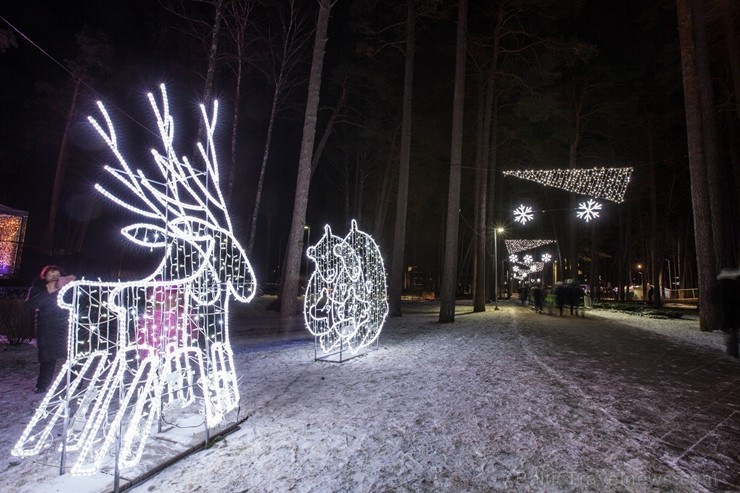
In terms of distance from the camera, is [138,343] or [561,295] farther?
[561,295]

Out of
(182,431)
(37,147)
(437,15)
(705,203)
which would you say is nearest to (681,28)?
(705,203)

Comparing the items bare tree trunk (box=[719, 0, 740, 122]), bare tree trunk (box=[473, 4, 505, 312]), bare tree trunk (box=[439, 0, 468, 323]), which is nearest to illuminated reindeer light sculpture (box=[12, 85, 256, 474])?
bare tree trunk (box=[439, 0, 468, 323])

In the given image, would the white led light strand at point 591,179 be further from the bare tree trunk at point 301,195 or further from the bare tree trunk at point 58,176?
the bare tree trunk at point 58,176

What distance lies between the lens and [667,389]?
573 centimetres

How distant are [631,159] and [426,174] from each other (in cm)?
1400

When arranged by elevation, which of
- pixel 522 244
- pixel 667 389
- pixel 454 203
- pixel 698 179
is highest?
pixel 522 244

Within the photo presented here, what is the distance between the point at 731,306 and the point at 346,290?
24.3 feet

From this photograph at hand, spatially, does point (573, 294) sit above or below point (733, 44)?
below

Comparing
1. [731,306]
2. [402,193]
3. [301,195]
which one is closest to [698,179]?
[731,306]

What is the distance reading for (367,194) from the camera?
28953 mm

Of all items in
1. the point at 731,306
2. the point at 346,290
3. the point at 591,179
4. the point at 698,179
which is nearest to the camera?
the point at 731,306

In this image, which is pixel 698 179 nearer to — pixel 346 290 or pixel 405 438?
pixel 346 290

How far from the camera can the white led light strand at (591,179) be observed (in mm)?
14375

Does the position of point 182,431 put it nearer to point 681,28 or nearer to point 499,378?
point 499,378
